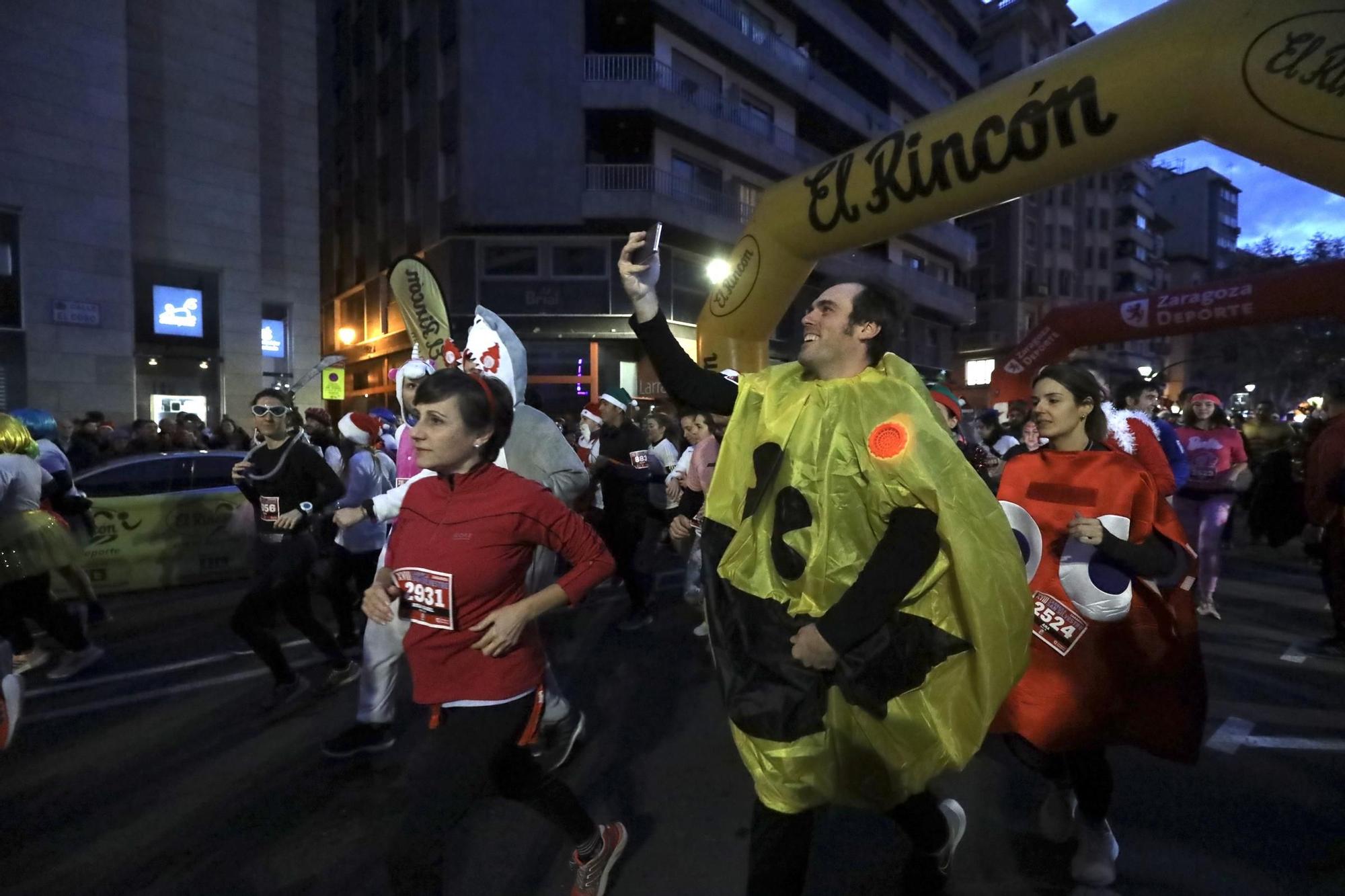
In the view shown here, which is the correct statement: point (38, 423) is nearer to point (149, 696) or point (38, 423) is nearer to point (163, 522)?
point (163, 522)

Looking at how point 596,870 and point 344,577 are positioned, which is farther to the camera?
point 344,577

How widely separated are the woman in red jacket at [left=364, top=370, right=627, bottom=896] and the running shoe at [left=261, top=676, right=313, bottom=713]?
2.85 m

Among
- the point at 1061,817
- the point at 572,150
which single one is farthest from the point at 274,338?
the point at 1061,817

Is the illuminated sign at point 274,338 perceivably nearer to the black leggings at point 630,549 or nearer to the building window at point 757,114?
the building window at point 757,114

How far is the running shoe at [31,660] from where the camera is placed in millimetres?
5266

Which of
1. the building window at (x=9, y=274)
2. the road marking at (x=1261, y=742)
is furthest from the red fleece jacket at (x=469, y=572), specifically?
the building window at (x=9, y=274)

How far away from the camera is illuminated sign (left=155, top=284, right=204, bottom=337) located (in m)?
21.1

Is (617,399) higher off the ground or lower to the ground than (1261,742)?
higher

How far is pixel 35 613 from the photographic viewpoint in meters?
5.09

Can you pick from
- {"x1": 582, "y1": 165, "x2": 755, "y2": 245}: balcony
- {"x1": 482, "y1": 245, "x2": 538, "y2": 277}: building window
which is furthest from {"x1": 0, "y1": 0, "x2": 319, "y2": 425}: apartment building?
{"x1": 582, "y1": 165, "x2": 755, "y2": 245}: balcony

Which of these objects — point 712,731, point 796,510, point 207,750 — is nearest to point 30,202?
point 207,750

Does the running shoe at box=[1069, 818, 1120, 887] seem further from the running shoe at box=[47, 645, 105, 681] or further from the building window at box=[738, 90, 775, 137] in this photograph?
the building window at box=[738, 90, 775, 137]

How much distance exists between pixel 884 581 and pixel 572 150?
2214cm

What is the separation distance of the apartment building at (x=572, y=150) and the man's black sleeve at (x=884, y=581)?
20.8 metres
